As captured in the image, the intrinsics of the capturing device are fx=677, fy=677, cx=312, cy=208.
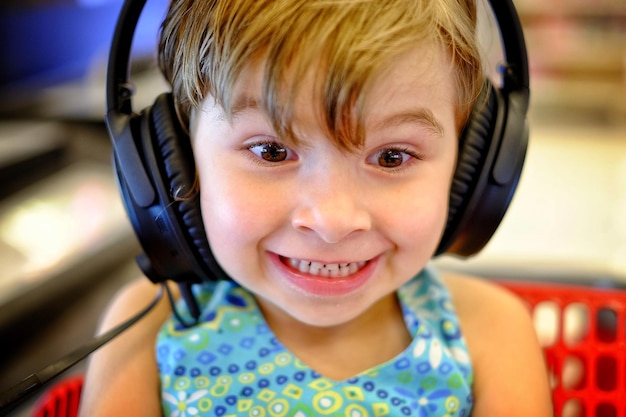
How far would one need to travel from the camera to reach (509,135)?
2.53ft

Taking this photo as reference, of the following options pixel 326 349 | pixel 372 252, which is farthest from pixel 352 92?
pixel 326 349

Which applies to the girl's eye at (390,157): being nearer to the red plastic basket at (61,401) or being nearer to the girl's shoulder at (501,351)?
the girl's shoulder at (501,351)

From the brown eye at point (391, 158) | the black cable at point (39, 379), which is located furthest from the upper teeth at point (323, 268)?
the black cable at point (39, 379)

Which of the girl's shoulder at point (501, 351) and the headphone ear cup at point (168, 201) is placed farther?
the girl's shoulder at point (501, 351)

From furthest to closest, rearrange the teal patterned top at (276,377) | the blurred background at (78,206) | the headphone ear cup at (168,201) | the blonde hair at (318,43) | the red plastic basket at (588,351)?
the blurred background at (78,206) → the red plastic basket at (588,351) → the teal patterned top at (276,377) → the headphone ear cup at (168,201) → the blonde hair at (318,43)

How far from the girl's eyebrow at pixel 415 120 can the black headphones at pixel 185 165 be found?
81mm

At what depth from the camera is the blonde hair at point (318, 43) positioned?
635mm

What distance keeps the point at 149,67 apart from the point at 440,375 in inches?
71.9

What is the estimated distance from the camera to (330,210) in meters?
0.68

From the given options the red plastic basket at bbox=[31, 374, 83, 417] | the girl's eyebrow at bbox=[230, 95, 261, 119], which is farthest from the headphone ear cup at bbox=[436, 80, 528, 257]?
the red plastic basket at bbox=[31, 374, 83, 417]

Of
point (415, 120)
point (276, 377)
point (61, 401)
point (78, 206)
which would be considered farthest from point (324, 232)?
point (78, 206)

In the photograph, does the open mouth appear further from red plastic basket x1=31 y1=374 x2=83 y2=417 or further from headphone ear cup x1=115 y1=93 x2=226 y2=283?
red plastic basket x1=31 y1=374 x2=83 y2=417

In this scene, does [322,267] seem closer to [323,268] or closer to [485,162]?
[323,268]

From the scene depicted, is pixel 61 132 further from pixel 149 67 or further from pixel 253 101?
pixel 253 101
